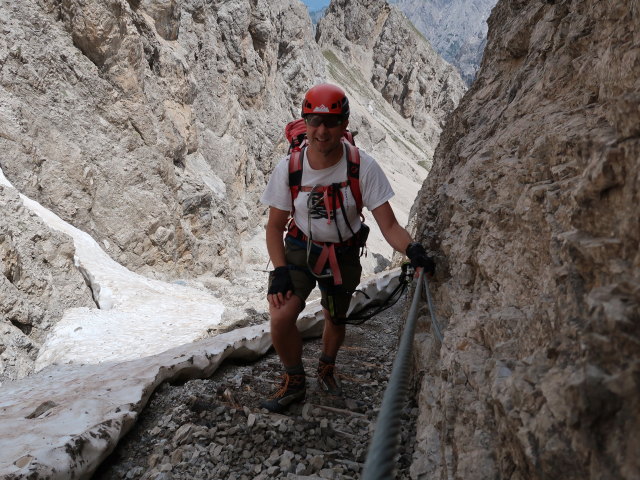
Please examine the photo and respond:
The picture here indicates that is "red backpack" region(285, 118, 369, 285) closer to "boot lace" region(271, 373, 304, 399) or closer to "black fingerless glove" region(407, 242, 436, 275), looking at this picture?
"black fingerless glove" region(407, 242, 436, 275)

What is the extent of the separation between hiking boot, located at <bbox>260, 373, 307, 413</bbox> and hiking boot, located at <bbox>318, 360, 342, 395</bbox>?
28 cm

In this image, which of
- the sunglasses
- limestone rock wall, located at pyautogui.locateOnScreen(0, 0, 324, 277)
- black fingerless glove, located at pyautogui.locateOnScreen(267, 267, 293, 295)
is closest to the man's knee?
black fingerless glove, located at pyautogui.locateOnScreen(267, 267, 293, 295)

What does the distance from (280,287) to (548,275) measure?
2.15 m

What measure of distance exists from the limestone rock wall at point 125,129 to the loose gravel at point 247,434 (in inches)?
451

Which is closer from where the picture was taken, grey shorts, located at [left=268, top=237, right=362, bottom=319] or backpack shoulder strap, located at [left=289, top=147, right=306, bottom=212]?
backpack shoulder strap, located at [left=289, top=147, right=306, bottom=212]

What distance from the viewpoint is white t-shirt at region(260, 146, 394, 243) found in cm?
346

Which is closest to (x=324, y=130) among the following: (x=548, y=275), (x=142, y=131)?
(x=548, y=275)

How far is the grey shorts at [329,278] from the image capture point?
12.1 feet

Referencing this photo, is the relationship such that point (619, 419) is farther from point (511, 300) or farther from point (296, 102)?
point (296, 102)

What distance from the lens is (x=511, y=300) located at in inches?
86.4

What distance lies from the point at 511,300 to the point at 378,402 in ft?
6.49

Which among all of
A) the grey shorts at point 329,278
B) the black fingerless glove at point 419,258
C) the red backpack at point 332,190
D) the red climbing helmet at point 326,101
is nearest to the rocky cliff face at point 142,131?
the grey shorts at point 329,278

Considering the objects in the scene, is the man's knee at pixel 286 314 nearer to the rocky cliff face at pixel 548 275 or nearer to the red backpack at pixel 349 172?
the red backpack at pixel 349 172

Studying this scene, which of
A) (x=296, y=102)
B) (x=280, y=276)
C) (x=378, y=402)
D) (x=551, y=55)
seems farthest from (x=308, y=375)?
(x=296, y=102)
